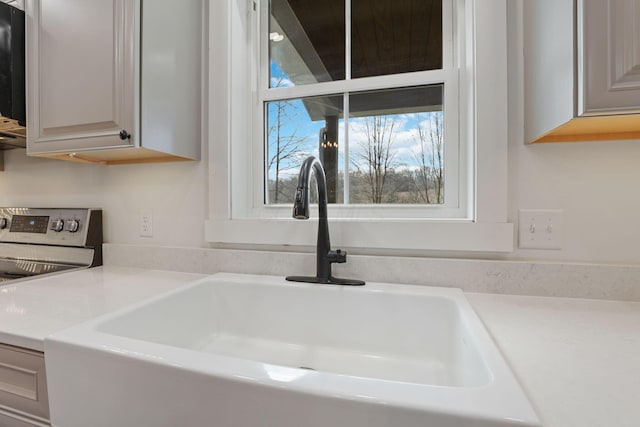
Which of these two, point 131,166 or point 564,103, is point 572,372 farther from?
point 131,166

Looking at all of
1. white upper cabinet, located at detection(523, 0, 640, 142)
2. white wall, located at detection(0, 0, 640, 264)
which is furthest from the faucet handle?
white upper cabinet, located at detection(523, 0, 640, 142)

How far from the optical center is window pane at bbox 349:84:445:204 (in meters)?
1.08

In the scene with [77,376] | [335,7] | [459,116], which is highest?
[335,7]

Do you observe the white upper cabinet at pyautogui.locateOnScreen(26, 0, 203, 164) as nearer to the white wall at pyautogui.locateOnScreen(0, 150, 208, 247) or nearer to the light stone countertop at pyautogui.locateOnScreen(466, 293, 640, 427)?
the white wall at pyautogui.locateOnScreen(0, 150, 208, 247)

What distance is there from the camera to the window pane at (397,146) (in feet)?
3.55

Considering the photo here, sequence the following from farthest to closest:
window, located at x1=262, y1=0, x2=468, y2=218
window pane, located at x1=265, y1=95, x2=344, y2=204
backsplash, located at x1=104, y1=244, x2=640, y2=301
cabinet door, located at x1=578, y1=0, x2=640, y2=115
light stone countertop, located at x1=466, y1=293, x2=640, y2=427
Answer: window pane, located at x1=265, y1=95, x2=344, y2=204
window, located at x1=262, y1=0, x2=468, y2=218
backsplash, located at x1=104, y1=244, x2=640, y2=301
cabinet door, located at x1=578, y1=0, x2=640, y2=115
light stone countertop, located at x1=466, y1=293, x2=640, y2=427

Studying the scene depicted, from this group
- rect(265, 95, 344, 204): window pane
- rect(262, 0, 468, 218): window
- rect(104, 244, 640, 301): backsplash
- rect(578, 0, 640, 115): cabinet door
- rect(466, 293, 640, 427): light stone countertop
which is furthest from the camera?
rect(265, 95, 344, 204): window pane

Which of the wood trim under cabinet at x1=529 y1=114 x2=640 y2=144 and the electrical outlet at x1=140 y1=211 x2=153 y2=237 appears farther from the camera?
the electrical outlet at x1=140 y1=211 x2=153 y2=237

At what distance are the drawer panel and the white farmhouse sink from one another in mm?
74

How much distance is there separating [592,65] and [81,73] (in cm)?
140

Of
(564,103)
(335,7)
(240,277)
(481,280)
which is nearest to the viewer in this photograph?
(564,103)

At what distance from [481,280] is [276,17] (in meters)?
1.31

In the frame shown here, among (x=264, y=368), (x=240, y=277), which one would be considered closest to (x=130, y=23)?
(x=240, y=277)

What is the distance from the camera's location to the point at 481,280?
0.88 m
